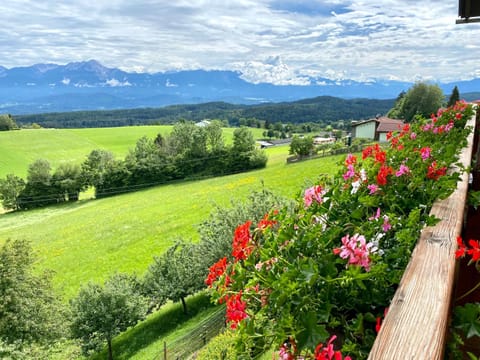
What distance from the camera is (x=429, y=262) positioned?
3.10 feet

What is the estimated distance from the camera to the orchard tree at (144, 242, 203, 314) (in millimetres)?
12742

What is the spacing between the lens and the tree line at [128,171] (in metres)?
40.8

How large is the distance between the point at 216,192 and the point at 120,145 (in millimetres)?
44562

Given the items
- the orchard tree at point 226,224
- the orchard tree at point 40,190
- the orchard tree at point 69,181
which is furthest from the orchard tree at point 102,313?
the orchard tree at point 40,190

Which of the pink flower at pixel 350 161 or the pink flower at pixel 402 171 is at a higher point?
the pink flower at pixel 350 161

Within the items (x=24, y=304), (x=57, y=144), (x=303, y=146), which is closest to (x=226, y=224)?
(x=24, y=304)

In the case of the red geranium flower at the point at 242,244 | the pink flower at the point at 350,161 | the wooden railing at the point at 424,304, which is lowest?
the red geranium flower at the point at 242,244

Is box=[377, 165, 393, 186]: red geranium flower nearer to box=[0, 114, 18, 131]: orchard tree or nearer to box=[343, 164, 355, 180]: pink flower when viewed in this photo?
box=[343, 164, 355, 180]: pink flower

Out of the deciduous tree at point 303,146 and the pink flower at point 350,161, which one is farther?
the deciduous tree at point 303,146

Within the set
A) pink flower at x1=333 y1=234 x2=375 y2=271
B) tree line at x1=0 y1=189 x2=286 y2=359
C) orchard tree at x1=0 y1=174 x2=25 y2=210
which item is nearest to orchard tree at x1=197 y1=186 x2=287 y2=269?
tree line at x1=0 y1=189 x2=286 y2=359

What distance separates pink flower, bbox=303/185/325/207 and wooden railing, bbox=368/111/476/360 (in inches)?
19.1

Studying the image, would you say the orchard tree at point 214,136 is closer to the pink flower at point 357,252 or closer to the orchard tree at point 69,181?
the orchard tree at point 69,181

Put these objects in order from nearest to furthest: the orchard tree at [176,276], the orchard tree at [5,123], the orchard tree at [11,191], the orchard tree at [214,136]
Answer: the orchard tree at [176,276] < the orchard tree at [11,191] < the orchard tree at [214,136] < the orchard tree at [5,123]

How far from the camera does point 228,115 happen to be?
138375mm
